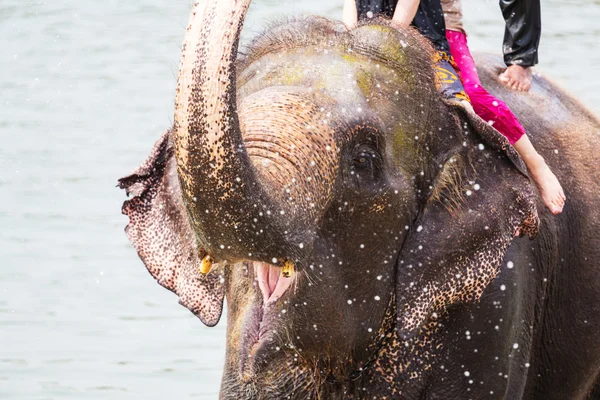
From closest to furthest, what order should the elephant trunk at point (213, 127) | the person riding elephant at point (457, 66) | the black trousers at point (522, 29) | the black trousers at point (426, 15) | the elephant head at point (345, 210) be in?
the elephant trunk at point (213, 127), the elephant head at point (345, 210), the person riding elephant at point (457, 66), the black trousers at point (426, 15), the black trousers at point (522, 29)

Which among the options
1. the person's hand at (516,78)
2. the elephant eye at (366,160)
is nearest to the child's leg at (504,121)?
the person's hand at (516,78)

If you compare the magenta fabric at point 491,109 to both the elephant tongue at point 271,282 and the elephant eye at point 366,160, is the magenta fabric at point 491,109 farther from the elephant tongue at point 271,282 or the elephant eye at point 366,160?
the elephant tongue at point 271,282

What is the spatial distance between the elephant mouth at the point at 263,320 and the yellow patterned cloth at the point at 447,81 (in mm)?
663

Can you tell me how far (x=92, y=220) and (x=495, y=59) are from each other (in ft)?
13.2

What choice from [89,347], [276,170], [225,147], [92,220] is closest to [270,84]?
[276,170]

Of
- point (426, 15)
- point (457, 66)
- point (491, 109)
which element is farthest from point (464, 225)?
point (426, 15)

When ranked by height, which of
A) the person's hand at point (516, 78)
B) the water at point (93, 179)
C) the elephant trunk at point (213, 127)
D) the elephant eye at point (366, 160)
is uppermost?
the elephant trunk at point (213, 127)

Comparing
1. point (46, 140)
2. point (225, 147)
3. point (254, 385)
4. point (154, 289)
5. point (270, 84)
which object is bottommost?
point (46, 140)

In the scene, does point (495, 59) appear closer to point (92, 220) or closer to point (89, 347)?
point (89, 347)

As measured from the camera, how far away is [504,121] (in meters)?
4.00

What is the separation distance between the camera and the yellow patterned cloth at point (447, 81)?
3.83 m

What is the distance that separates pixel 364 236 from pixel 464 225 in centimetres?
29

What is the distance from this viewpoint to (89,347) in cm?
657

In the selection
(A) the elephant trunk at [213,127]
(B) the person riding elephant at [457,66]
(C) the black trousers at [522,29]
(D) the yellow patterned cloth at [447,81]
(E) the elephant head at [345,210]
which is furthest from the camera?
(C) the black trousers at [522,29]
